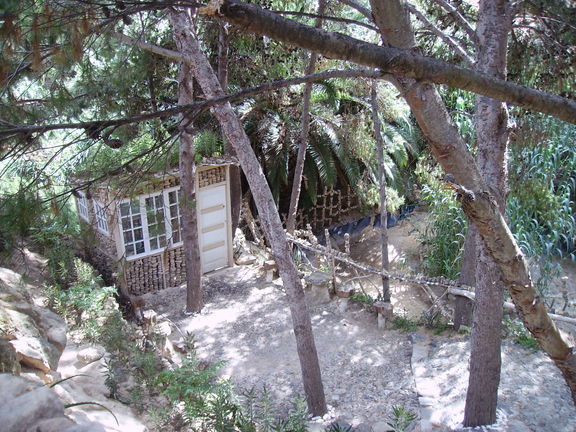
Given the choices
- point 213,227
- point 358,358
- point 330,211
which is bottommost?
point 358,358

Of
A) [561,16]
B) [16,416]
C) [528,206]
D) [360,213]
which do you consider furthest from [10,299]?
[360,213]

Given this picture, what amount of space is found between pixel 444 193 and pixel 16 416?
829cm

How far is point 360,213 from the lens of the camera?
1317 centimetres

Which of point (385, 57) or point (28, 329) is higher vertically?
point (385, 57)

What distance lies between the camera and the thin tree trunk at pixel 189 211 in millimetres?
7481

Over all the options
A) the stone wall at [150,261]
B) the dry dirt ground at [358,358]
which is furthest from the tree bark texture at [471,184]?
the stone wall at [150,261]

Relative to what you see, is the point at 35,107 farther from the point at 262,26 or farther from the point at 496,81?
the point at 496,81

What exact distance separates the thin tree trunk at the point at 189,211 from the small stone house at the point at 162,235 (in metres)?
0.40

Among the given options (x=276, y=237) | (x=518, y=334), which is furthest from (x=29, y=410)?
(x=518, y=334)

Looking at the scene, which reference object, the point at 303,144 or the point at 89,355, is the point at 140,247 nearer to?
the point at 89,355

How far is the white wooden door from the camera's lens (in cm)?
941

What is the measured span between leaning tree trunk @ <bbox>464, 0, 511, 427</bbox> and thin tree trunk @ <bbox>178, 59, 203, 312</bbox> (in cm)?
417

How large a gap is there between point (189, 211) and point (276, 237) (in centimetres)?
284

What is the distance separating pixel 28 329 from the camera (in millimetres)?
4797
